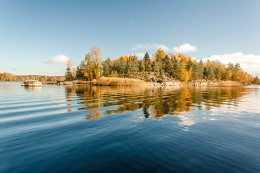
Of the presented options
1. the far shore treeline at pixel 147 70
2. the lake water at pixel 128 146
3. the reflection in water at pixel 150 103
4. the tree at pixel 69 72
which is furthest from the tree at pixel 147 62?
the lake water at pixel 128 146

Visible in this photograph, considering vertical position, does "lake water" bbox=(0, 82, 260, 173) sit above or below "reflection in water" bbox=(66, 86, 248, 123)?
below

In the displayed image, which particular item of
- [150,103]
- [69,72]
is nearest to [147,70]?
[69,72]

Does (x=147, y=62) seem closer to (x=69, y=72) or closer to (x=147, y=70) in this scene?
(x=147, y=70)

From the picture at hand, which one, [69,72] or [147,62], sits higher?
[147,62]

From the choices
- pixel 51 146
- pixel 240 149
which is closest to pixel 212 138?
pixel 240 149

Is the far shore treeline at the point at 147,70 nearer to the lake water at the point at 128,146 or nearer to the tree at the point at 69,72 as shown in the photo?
the tree at the point at 69,72

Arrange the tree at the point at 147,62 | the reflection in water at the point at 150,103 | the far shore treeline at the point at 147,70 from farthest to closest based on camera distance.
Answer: the tree at the point at 147,62 < the far shore treeline at the point at 147,70 < the reflection in water at the point at 150,103

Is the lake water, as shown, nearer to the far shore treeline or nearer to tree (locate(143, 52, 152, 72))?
the far shore treeline

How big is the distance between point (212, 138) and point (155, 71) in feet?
407

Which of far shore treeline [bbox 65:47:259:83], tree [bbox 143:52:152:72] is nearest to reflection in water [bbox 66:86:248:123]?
far shore treeline [bbox 65:47:259:83]

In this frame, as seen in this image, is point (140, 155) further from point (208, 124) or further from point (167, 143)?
point (208, 124)

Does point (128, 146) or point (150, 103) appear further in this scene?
point (150, 103)


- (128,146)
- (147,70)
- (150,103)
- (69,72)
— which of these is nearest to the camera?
(128,146)

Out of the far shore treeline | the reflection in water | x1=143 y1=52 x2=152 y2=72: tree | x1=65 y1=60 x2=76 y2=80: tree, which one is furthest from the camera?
x1=65 y1=60 x2=76 y2=80: tree
